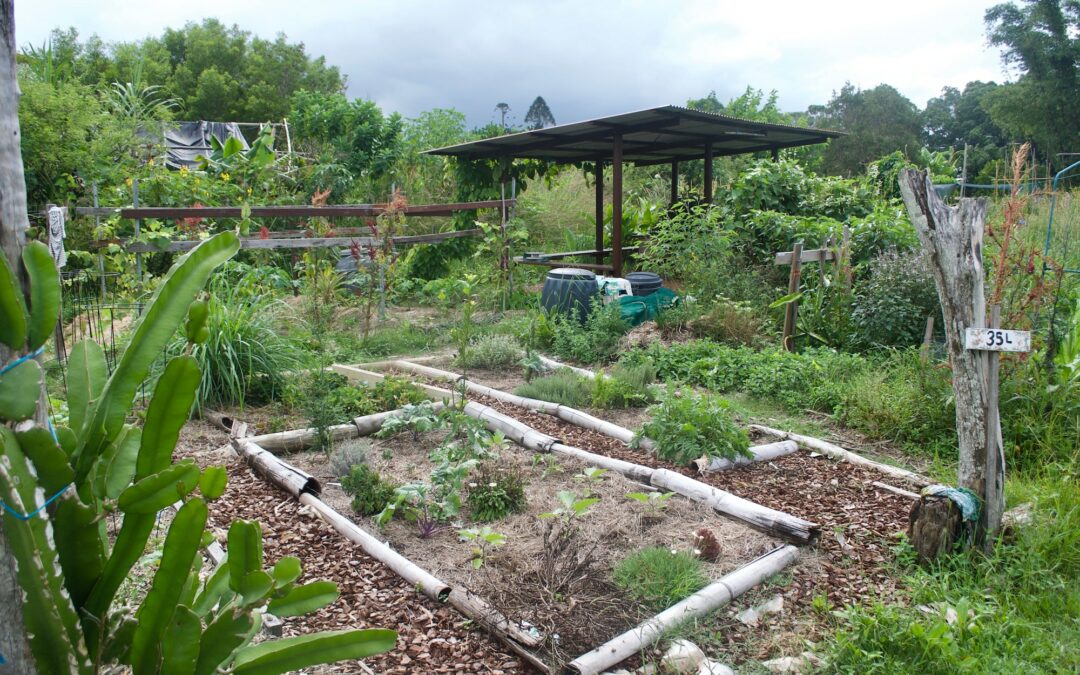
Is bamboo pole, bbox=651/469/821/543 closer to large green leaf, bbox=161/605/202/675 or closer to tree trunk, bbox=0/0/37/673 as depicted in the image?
large green leaf, bbox=161/605/202/675

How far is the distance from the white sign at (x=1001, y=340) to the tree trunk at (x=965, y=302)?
0.07 m

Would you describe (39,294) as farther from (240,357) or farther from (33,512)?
(240,357)

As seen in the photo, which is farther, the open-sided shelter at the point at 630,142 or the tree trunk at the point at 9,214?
the open-sided shelter at the point at 630,142

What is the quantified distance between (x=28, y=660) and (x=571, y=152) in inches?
434

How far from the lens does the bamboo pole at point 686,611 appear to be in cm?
261

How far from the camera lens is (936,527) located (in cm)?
334

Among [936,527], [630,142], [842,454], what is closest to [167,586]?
[936,527]

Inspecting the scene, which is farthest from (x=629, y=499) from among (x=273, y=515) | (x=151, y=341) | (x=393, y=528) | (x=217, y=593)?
(x=151, y=341)

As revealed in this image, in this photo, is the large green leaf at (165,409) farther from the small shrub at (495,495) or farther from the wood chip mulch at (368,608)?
the small shrub at (495,495)

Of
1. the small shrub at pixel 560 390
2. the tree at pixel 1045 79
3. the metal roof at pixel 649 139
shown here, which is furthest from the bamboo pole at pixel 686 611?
the tree at pixel 1045 79

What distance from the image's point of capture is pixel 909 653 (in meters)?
2.66

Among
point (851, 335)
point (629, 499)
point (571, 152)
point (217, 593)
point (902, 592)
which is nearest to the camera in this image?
point (217, 593)

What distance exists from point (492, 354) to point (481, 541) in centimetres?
371

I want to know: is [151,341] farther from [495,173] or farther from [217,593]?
[495,173]
